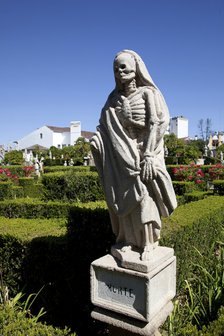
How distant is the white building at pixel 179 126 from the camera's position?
74750 millimetres

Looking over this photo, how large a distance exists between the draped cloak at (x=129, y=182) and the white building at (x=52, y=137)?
6266 centimetres

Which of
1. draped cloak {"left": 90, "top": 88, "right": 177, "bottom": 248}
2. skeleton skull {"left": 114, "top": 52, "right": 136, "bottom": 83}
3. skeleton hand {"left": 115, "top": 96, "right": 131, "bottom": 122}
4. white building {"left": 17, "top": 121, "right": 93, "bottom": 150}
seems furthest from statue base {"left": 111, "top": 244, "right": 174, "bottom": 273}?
white building {"left": 17, "top": 121, "right": 93, "bottom": 150}

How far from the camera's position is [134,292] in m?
3.08

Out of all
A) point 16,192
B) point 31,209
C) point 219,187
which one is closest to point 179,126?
point 16,192

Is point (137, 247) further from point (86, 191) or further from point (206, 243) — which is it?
point (86, 191)

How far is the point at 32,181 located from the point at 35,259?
10713 mm

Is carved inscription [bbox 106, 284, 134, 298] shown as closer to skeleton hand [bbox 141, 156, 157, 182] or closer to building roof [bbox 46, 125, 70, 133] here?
skeleton hand [bbox 141, 156, 157, 182]

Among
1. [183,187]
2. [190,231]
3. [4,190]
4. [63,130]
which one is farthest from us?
[63,130]

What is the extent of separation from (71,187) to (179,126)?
67.7 m

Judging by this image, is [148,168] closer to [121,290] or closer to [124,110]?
[124,110]

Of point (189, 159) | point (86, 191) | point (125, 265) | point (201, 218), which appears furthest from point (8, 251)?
point (189, 159)

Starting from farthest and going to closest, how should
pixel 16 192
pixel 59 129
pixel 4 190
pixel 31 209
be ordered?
pixel 59 129, pixel 16 192, pixel 4 190, pixel 31 209

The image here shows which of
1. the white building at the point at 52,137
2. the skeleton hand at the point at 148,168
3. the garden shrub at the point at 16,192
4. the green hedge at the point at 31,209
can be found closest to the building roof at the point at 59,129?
the white building at the point at 52,137

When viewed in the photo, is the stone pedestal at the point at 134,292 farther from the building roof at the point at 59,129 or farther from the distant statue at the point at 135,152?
the building roof at the point at 59,129
